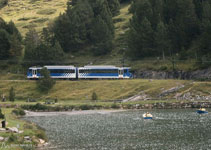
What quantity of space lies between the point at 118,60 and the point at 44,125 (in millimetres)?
78670

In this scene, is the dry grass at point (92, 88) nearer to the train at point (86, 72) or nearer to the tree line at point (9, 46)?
the train at point (86, 72)

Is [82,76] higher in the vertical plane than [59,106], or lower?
higher

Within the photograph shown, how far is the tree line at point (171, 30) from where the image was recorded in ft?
437

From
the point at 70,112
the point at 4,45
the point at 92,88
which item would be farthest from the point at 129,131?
the point at 4,45

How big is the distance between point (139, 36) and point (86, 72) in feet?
78.7

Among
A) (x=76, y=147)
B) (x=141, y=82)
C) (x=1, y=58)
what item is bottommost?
(x=76, y=147)

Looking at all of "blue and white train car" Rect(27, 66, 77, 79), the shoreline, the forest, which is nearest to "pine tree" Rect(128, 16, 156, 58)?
the forest

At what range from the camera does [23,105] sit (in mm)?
100125

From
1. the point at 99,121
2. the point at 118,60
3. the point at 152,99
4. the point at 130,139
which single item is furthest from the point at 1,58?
the point at 130,139

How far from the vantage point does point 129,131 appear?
63438 millimetres

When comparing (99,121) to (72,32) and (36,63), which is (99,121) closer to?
(36,63)

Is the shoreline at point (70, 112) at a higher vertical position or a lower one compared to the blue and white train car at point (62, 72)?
lower

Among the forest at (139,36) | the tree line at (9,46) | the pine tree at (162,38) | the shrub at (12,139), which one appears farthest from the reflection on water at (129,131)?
the tree line at (9,46)

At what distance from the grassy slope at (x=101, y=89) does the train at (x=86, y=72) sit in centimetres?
361
